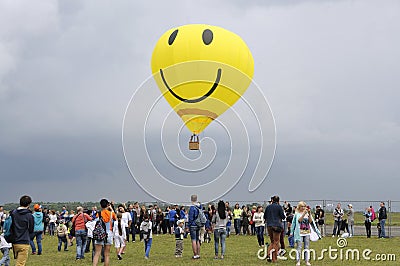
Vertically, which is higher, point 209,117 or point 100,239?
point 209,117

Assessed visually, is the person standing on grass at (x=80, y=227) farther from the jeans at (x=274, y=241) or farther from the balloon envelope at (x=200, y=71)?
the balloon envelope at (x=200, y=71)

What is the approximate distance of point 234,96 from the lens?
2155 cm

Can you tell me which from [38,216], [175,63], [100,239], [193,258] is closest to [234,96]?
[175,63]

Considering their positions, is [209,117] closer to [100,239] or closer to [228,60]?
[228,60]

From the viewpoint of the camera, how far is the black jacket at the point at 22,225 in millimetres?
10938

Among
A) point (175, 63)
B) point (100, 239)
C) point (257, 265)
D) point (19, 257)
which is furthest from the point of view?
point (175, 63)

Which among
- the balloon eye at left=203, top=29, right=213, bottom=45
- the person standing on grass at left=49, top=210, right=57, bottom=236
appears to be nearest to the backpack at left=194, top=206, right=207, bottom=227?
the balloon eye at left=203, top=29, right=213, bottom=45

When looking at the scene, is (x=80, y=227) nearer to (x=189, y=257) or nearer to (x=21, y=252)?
(x=189, y=257)

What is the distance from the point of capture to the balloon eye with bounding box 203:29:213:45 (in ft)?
66.9

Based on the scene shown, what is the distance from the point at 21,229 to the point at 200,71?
10836 millimetres

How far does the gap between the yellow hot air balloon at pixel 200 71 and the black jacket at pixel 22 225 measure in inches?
410

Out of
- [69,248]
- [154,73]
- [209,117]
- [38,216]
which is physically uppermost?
[154,73]

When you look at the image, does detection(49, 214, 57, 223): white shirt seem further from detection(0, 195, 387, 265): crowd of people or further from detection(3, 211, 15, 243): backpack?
detection(3, 211, 15, 243): backpack

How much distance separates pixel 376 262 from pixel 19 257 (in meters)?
9.80
